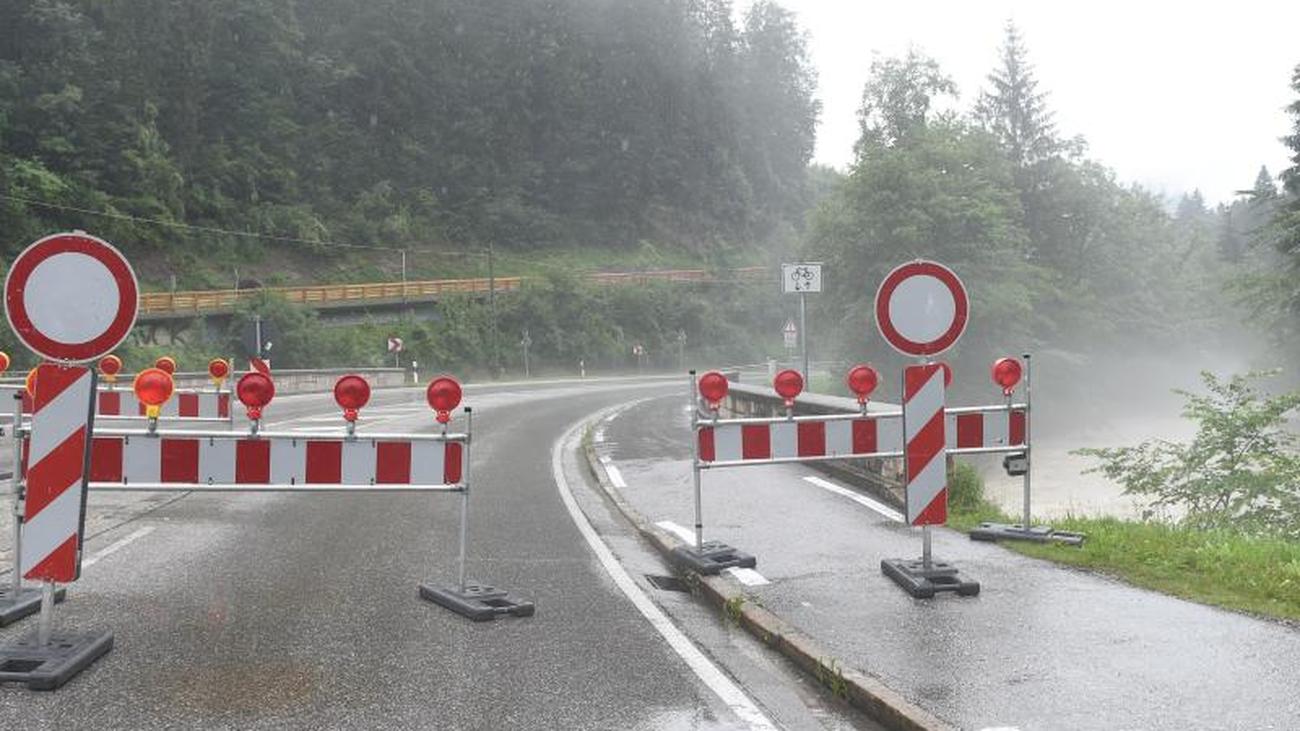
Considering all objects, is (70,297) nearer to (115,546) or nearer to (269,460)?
(269,460)

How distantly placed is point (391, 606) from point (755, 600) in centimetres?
219

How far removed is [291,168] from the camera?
71.1m

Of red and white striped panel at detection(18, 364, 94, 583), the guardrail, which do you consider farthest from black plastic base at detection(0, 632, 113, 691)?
the guardrail

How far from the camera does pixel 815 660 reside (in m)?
5.02

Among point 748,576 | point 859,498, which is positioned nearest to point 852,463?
point 859,498

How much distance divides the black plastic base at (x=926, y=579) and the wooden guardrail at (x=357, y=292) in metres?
45.5

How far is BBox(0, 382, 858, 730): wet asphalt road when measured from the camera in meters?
4.40

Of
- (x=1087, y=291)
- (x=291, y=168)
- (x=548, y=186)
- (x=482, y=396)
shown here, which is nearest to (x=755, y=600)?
(x=482, y=396)

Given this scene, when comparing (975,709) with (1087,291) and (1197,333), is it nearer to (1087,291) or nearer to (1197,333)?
(1087,291)

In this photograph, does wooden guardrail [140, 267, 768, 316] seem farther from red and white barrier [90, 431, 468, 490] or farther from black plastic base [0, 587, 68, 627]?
red and white barrier [90, 431, 468, 490]

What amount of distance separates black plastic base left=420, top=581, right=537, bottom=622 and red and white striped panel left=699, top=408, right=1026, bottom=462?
1975 millimetres

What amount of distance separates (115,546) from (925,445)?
6.04 metres

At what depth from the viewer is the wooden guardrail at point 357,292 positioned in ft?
157

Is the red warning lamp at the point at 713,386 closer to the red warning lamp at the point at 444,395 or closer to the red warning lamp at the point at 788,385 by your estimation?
the red warning lamp at the point at 788,385
